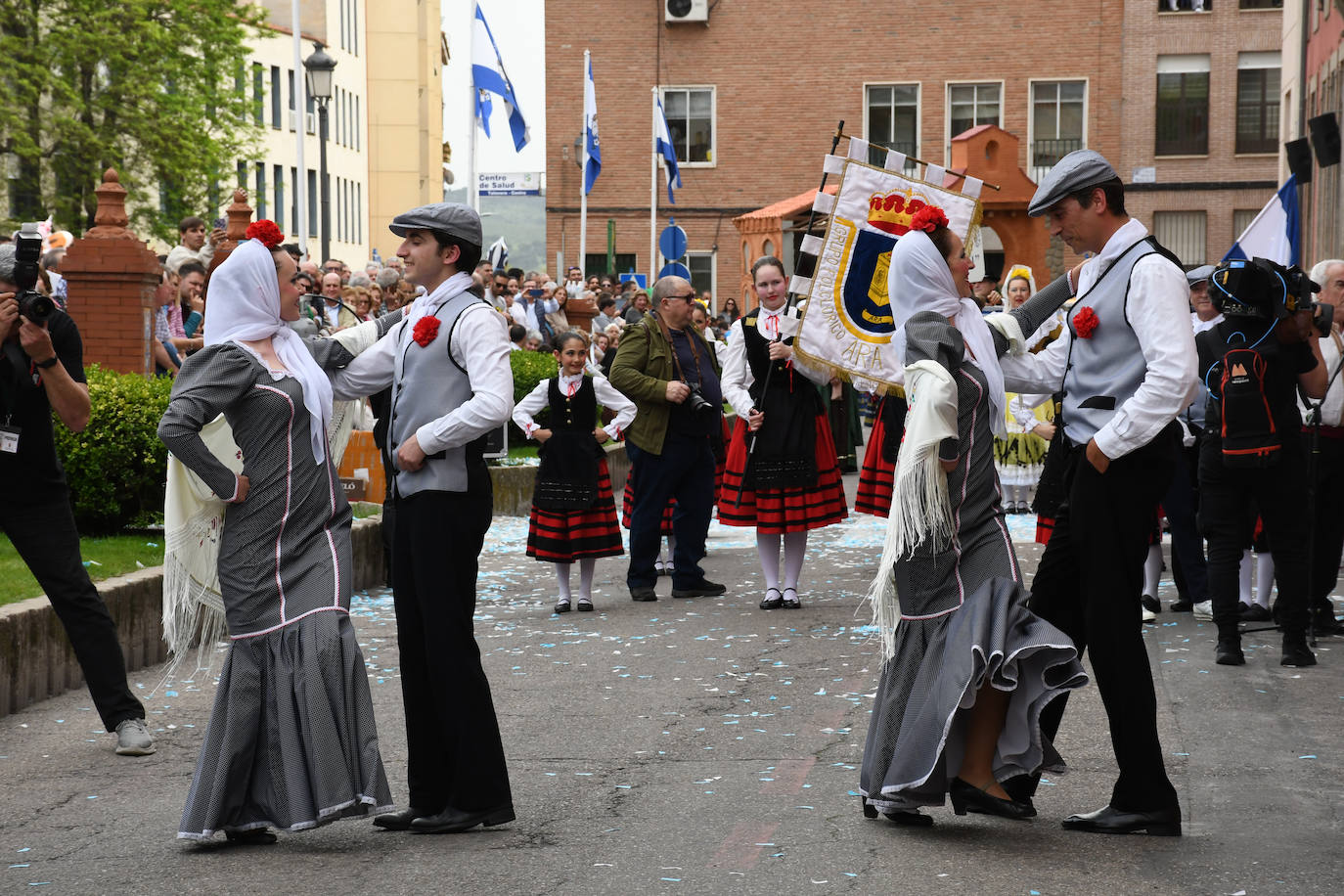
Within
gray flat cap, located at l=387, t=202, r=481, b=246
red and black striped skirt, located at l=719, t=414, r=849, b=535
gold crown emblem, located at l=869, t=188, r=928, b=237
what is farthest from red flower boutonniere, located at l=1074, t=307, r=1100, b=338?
red and black striped skirt, located at l=719, t=414, r=849, b=535

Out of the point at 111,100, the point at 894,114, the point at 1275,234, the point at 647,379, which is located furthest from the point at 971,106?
the point at 647,379

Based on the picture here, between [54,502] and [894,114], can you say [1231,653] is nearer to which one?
[54,502]

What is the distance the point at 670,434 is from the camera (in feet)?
36.7

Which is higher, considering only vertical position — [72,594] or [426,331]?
[426,331]

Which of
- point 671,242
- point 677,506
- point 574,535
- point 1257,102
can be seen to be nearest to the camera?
point 574,535

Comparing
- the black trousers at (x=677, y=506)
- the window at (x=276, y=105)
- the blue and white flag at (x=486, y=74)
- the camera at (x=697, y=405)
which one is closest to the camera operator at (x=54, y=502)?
the black trousers at (x=677, y=506)

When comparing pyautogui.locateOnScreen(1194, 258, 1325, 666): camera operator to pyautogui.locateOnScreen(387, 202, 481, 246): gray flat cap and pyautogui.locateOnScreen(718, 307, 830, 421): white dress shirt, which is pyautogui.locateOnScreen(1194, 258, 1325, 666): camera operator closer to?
pyautogui.locateOnScreen(718, 307, 830, 421): white dress shirt

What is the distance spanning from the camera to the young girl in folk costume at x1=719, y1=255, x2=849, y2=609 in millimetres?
10688

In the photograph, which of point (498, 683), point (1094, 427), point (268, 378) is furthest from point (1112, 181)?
point (498, 683)

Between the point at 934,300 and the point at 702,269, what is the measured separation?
4249 cm

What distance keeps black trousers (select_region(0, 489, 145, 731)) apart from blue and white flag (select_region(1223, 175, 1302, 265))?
805cm

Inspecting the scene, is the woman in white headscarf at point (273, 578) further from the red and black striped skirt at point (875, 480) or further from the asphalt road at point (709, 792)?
the red and black striped skirt at point (875, 480)

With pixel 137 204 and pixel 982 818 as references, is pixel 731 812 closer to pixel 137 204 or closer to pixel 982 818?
pixel 982 818

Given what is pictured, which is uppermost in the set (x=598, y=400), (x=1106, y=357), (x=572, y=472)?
(x=1106, y=357)
